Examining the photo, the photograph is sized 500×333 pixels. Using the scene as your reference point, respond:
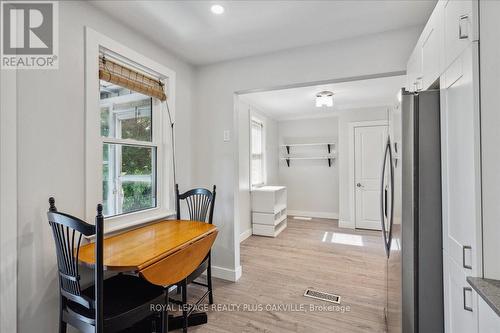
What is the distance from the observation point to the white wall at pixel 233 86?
228 centimetres

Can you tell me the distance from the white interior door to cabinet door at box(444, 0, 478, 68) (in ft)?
12.4

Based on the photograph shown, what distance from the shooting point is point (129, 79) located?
2072mm

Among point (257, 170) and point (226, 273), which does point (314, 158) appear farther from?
point (226, 273)

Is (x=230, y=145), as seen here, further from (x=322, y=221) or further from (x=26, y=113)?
(x=322, y=221)

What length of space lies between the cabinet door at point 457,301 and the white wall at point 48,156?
86.9 inches

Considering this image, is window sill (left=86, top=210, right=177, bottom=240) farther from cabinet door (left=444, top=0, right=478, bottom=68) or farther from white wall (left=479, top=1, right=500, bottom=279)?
cabinet door (left=444, top=0, right=478, bottom=68)

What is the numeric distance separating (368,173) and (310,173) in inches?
53.4

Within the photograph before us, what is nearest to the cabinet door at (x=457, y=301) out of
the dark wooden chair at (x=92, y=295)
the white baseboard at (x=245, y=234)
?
the dark wooden chair at (x=92, y=295)

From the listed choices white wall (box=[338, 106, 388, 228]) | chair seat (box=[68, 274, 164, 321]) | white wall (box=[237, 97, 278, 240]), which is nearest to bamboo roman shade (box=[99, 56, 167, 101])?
chair seat (box=[68, 274, 164, 321])

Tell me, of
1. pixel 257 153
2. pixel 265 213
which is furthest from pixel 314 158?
pixel 265 213

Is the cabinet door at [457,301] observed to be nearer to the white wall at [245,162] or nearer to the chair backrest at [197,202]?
the chair backrest at [197,202]

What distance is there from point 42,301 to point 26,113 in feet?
3.76

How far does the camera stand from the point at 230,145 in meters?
2.77

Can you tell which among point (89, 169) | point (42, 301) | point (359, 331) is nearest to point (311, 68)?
point (89, 169)
